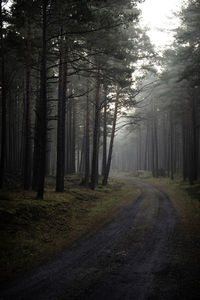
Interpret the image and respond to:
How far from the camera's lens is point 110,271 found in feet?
17.1

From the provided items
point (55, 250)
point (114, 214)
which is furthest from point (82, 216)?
point (55, 250)

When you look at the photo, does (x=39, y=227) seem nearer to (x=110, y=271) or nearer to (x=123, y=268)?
(x=110, y=271)

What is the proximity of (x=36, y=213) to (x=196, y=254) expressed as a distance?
20.9 ft

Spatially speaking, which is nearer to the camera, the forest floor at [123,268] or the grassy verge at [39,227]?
the forest floor at [123,268]

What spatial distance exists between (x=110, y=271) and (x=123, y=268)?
369 millimetres

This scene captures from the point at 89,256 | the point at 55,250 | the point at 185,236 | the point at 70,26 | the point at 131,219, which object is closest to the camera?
the point at 89,256

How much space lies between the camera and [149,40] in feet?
67.0

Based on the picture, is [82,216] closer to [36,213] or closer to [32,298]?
[36,213]

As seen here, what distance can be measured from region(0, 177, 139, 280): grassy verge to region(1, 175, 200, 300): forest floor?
21.7 inches

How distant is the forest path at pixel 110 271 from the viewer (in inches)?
168

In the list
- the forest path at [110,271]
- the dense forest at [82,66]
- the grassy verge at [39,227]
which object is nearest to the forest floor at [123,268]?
the forest path at [110,271]

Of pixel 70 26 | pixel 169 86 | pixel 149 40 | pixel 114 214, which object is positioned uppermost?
pixel 149 40

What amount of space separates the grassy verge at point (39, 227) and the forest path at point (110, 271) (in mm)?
639

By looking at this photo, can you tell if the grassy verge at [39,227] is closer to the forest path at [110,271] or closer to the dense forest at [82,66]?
the forest path at [110,271]
